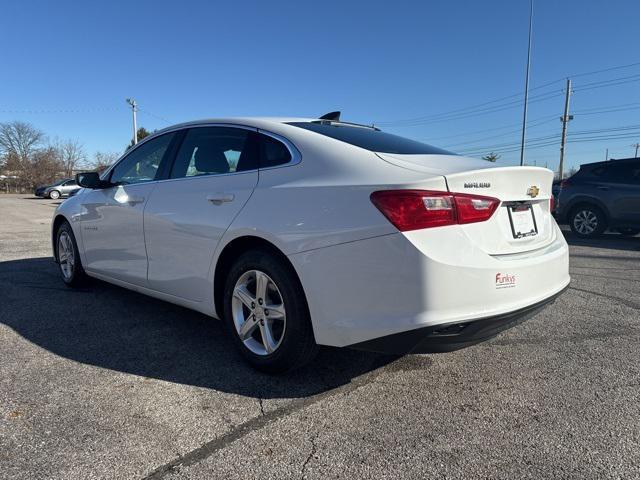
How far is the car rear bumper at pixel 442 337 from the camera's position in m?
2.28

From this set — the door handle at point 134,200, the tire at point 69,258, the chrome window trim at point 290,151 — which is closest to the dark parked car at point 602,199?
the chrome window trim at point 290,151

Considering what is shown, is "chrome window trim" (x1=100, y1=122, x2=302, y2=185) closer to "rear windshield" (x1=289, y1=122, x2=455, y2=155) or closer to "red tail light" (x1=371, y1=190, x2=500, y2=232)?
"rear windshield" (x1=289, y1=122, x2=455, y2=155)

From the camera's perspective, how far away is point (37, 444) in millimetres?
2170

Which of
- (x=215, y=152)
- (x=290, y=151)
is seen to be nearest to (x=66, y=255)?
(x=215, y=152)

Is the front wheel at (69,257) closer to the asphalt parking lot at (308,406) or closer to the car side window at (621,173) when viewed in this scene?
the asphalt parking lot at (308,406)

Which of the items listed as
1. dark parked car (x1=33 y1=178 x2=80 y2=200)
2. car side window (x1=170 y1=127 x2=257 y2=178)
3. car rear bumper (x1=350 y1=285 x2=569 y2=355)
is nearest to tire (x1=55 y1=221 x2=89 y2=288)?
car side window (x1=170 y1=127 x2=257 y2=178)

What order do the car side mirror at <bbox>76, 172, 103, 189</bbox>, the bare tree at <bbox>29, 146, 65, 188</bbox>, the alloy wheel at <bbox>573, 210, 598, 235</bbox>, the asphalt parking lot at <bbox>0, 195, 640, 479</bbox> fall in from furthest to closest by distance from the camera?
the bare tree at <bbox>29, 146, 65, 188</bbox>
the alloy wheel at <bbox>573, 210, 598, 235</bbox>
the car side mirror at <bbox>76, 172, 103, 189</bbox>
the asphalt parking lot at <bbox>0, 195, 640, 479</bbox>

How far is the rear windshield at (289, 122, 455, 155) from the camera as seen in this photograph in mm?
2902

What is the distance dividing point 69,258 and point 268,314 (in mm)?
3247

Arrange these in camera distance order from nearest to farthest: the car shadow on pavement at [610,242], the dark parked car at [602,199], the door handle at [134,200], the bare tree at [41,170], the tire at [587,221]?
the door handle at [134,200]
the car shadow on pavement at [610,242]
the dark parked car at [602,199]
the tire at [587,221]
the bare tree at [41,170]

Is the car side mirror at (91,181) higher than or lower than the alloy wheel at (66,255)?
higher

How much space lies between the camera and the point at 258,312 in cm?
288

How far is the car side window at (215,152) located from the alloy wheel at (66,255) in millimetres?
2097

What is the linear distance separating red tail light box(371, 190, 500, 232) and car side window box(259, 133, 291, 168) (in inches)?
30.4
